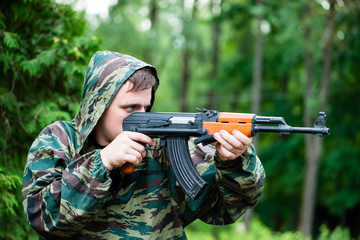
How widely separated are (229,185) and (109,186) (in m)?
0.71

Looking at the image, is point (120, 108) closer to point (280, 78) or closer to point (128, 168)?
point (128, 168)

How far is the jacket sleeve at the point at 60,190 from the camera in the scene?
242cm

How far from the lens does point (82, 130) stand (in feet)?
9.19

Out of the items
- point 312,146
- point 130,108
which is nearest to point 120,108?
point 130,108

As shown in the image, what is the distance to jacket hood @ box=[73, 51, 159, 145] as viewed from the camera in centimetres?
273

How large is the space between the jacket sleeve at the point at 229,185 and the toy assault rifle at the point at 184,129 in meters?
0.14

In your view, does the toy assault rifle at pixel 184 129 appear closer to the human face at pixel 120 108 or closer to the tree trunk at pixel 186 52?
the human face at pixel 120 108

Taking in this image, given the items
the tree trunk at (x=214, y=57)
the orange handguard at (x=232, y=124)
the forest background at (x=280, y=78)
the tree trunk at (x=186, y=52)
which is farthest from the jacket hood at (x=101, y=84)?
the tree trunk at (x=214, y=57)

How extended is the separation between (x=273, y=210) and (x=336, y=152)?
6775 mm

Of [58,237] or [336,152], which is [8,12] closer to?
[58,237]

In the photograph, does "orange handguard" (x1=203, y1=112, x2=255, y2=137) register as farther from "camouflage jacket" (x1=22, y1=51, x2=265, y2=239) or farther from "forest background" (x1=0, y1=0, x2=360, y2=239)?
"forest background" (x1=0, y1=0, x2=360, y2=239)

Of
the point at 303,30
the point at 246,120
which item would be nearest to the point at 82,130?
the point at 246,120

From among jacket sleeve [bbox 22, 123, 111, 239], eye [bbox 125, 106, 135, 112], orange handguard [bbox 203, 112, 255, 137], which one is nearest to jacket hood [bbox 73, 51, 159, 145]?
eye [bbox 125, 106, 135, 112]

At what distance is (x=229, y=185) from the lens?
2.65m
